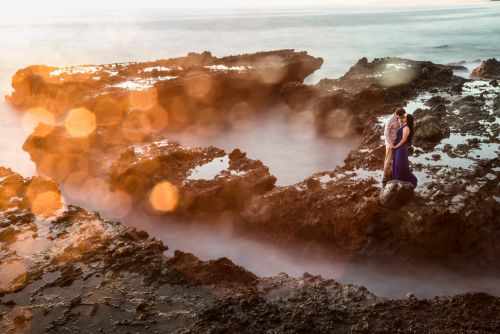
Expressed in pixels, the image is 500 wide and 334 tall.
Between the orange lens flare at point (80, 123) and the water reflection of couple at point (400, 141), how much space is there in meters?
9.80

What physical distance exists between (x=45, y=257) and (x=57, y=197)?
2698 millimetres

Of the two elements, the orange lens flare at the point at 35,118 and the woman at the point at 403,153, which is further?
the orange lens flare at the point at 35,118

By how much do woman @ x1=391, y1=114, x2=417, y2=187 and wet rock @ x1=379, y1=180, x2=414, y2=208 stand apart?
0.91 ft

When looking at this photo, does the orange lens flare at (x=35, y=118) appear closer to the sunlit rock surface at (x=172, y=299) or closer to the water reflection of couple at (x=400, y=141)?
the sunlit rock surface at (x=172, y=299)

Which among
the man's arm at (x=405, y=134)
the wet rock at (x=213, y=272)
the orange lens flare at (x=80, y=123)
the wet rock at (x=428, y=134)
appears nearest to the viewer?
the wet rock at (x=213, y=272)

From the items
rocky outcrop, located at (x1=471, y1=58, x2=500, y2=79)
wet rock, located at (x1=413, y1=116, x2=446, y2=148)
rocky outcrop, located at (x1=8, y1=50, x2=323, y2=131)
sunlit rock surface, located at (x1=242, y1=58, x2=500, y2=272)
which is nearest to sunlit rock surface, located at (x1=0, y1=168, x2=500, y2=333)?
sunlit rock surface, located at (x1=242, y1=58, x2=500, y2=272)

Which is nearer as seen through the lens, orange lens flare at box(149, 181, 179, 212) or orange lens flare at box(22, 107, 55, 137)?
orange lens flare at box(149, 181, 179, 212)

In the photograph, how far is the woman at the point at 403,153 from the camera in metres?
8.45

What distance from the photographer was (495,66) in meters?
21.8

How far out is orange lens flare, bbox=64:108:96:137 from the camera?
13653 millimetres

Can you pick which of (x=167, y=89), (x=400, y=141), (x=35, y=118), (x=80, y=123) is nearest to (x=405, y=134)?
(x=400, y=141)

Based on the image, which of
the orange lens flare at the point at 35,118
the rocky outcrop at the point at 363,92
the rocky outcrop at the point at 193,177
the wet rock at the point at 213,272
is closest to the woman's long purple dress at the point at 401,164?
the rocky outcrop at the point at 193,177

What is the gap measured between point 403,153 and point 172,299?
18.6ft

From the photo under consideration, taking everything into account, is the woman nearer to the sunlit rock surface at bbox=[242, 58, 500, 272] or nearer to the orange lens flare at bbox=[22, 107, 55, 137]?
the sunlit rock surface at bbox=[242, 58, 500, 272]
